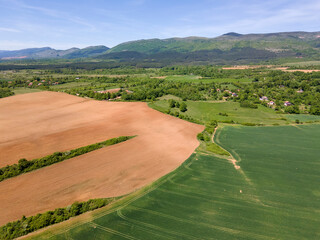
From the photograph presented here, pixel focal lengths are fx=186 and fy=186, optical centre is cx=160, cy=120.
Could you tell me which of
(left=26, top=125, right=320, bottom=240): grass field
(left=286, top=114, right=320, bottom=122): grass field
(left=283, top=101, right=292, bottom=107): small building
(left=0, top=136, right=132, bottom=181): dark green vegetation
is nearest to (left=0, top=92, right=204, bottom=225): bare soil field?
(left=0, top=136, right=132, bottom=181): dark green vegetation

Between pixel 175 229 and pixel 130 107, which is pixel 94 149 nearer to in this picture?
pixel 175 229

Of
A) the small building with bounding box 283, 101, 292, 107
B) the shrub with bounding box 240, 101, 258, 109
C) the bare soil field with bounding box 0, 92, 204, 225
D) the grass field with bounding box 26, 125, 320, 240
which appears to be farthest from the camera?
the small building with bounding box 283, 101, 292, 107

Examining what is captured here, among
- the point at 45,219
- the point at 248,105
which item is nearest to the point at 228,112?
the point at 248,105

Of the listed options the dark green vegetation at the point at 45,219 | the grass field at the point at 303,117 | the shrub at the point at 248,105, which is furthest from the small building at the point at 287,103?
the dark green vegetation at the point at 45,219

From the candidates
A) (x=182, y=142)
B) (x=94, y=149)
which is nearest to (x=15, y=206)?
(x=94, y=149)

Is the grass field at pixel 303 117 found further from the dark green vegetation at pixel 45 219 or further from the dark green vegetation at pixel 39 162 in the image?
the dark green vegetation at pixel 45 219

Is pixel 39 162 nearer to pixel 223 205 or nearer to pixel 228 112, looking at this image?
pixel 223 205

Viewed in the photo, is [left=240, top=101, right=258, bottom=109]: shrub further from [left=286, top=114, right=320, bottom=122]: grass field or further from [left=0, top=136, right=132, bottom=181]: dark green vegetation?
[left=0, top=136, right=132, bottom=181]: dark green vegetation
